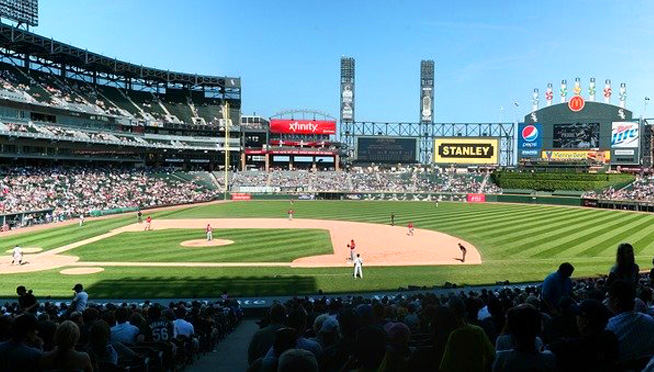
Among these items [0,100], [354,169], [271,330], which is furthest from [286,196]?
[271,330]

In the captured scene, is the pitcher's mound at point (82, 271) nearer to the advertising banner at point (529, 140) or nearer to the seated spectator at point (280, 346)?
the seated spectator at point (280, 346)

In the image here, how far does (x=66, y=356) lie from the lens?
4.65 meters

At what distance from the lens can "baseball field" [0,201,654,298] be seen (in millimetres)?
21594

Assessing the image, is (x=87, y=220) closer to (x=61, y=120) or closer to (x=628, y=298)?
(x=61, y=120)

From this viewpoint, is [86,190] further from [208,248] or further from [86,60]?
[208,248]

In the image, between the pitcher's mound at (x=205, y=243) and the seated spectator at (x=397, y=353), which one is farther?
the pitcher's mound at (x=205, y=243)

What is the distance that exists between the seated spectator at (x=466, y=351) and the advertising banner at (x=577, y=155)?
86224 millimetres

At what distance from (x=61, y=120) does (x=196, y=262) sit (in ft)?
177

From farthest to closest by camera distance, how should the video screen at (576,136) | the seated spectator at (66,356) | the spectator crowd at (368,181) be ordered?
the spectator crowd at (368,181), the video screen at (576,136), the seated spectator at (66,356)

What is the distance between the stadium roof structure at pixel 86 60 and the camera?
64188 mm

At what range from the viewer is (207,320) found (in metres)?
11.4

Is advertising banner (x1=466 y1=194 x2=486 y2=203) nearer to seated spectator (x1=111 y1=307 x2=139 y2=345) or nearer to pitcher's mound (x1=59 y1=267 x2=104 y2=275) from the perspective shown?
pitcher's mound (x1=59 y1=267 x2=104 y2=275)

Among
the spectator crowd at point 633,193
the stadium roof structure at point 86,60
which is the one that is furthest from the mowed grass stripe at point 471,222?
the stadium roof structure at point 86,60

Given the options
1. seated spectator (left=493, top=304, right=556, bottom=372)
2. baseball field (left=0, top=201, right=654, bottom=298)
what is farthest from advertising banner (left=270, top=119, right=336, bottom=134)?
seated spectator (left=493, top=304, right=556, bottom=372)
